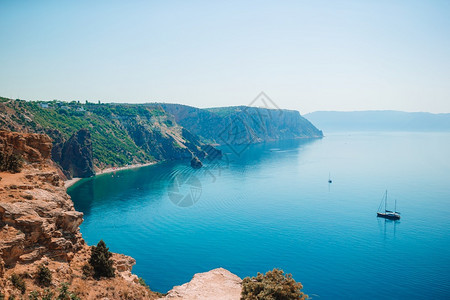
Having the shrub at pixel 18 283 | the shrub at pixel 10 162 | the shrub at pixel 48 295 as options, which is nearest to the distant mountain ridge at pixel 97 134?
the shrub at pixel 10 162

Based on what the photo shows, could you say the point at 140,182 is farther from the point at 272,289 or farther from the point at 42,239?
the point at 272,289

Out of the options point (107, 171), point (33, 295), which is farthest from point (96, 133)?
point (33, 295)

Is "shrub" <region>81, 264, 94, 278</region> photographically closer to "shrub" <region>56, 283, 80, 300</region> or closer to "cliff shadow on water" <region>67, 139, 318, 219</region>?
"shrub" <region>56, 283, 80, 300</region>

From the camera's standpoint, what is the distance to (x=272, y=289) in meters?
23.3

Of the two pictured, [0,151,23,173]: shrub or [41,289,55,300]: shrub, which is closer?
[41,289,55,300]: shrub

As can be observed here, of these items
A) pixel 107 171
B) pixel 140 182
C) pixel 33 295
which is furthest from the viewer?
pixel 107 171

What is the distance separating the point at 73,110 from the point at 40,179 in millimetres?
157014

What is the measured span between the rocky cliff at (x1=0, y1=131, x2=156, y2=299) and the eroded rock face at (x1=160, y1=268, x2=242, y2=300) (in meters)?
4.50

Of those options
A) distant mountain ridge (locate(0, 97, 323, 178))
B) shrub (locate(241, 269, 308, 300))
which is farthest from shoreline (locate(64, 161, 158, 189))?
shrub (locate(241, 269, 308, 300))

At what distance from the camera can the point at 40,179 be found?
1020 inches

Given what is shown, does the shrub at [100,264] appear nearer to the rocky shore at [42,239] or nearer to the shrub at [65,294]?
the rocky shore at [42,239]

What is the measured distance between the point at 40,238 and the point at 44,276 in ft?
9.49

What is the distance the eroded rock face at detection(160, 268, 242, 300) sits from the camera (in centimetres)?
2853

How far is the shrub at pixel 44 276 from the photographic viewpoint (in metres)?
19.2
